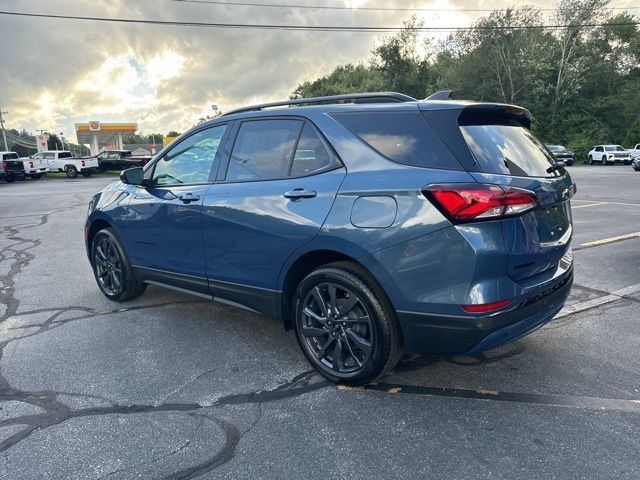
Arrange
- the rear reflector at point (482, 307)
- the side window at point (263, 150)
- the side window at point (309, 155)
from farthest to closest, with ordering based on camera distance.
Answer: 1. the side window at point (263, 150)
2. the side window at point (309, 155)
3. the rear reflector at point (482, 307)

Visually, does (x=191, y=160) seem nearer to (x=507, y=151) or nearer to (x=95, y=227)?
(x=95, y=227)

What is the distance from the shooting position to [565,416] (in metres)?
2.58

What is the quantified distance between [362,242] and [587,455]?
156 centimetres

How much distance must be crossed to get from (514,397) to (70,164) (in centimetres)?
3473

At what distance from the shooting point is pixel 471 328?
2.42m

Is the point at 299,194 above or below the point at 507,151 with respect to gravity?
below

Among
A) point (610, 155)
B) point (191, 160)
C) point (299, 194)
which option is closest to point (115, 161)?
point (191, 160)

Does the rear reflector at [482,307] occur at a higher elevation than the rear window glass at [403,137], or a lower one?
lower

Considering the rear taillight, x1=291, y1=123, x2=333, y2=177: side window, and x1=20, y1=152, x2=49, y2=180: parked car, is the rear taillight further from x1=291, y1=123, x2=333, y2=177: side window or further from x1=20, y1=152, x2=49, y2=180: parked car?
x1=20, y1=152, x2=49, y2=180: parked car

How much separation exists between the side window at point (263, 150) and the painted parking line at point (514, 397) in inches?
61.9

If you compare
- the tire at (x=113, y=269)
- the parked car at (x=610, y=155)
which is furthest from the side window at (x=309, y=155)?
the parked car at (x=610, y=155)

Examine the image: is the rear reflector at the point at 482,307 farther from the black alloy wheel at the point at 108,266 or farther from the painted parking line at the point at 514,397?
the black alloy wheel at the point at 108,266

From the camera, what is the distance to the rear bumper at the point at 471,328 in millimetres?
2430

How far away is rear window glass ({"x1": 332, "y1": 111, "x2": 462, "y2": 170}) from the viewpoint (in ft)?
8.33
